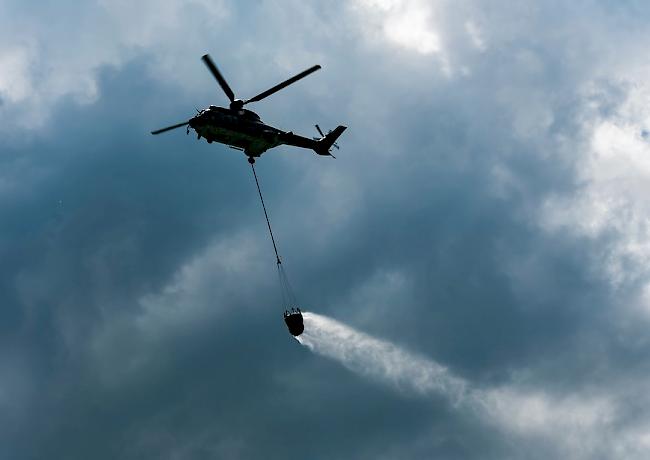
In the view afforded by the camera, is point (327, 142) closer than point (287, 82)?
No

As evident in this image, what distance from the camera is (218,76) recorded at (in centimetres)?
6931

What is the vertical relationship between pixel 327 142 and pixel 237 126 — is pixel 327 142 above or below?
above

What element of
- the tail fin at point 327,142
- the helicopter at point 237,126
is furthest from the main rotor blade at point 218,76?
the tail fin at point 327,142

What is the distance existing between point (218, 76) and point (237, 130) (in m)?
6.75

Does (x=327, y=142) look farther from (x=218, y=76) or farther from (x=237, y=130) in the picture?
(x=218, y=76)

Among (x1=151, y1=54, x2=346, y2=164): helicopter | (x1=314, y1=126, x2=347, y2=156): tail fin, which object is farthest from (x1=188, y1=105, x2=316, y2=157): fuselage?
(x1=314, y1=126, x2=347, y2=156): tail fin

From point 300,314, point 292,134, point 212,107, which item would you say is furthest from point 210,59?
point 300,314

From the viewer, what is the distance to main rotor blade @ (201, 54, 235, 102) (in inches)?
2621

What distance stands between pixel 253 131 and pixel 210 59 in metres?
10.9

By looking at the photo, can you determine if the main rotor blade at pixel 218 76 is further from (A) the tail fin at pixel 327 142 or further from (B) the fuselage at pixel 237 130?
(A) the tail fin at pixel 327 142

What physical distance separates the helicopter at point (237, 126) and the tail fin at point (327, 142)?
6450mm

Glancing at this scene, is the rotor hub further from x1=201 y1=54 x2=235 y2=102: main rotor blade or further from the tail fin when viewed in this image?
the tail fin

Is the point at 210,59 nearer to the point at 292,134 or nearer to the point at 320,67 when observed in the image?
the point at 320,67

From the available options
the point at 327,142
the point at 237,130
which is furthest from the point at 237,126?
the point at 327,142
